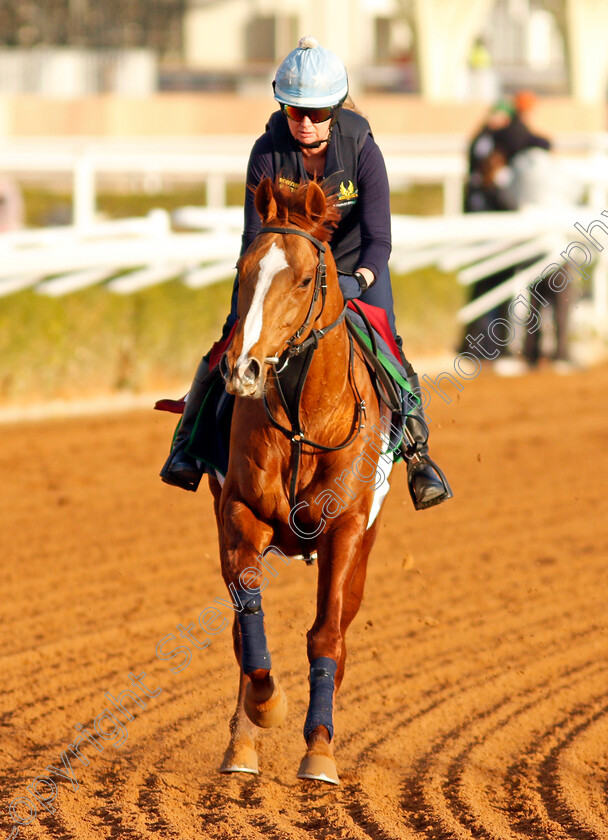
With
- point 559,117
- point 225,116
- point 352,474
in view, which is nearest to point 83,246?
point 352,474

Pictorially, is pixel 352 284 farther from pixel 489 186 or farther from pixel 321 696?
pixel 489 186

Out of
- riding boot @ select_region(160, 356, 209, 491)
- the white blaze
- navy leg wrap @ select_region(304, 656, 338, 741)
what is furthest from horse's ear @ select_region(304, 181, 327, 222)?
navy leg wrap @ select_region(304, 656, 338, 741)

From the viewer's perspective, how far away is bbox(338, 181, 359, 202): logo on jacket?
15.6 feet

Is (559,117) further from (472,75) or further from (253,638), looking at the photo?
(253,638)

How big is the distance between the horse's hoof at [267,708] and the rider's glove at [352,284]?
136cm

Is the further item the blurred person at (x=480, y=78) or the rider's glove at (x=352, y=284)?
the blurred person at (x=480, y=78)

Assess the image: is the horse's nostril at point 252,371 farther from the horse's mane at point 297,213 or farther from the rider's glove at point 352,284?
the rider's glove at point 352,284

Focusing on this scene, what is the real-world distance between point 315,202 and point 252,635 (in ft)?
4.84

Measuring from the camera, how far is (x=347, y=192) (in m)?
4.78

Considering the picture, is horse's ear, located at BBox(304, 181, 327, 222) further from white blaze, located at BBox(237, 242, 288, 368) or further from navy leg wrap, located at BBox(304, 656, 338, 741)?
navy leg wrap, located at BBox(304, 656, 338, 741)

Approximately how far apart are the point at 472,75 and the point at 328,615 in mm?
28849

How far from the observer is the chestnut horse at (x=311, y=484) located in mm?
4293

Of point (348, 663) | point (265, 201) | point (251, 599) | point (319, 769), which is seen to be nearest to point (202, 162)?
point (348, 663)

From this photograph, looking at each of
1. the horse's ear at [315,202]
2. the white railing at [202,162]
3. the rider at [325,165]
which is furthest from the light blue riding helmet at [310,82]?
Answer: the white railing at [202,162]
